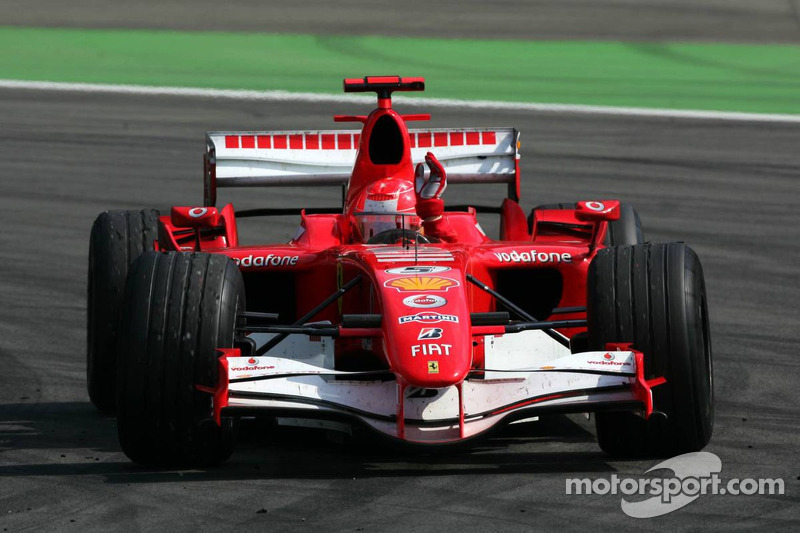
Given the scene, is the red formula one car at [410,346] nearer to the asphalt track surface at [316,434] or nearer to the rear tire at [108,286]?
the rear tire at [108,286]

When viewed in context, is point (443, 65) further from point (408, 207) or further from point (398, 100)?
point (408, 207)

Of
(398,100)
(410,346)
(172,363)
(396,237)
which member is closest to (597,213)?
(396,237)

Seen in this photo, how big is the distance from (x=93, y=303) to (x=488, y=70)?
57.8 ft

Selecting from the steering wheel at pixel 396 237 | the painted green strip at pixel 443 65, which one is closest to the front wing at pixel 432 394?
the steering wheel at pixel 396 237

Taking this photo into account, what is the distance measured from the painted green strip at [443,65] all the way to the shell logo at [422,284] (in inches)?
635

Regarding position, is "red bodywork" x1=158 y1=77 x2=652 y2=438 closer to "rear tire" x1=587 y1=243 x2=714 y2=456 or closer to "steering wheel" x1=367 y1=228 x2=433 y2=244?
"steering wheel" x1=367 y1=228 x2=433 y2=244

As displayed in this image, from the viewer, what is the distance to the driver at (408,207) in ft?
34.6

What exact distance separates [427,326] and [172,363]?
1.33 meters

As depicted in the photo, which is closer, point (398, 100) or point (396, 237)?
point (396, 237)

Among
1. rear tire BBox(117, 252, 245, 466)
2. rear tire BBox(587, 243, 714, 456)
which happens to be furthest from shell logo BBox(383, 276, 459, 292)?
rear tire BBox(117, 252, 245, 466)

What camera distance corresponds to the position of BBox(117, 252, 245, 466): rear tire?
8.10m

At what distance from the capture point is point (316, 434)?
947 cm

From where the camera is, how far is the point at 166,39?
29.9 meters

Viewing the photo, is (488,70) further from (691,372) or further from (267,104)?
(691,372)
